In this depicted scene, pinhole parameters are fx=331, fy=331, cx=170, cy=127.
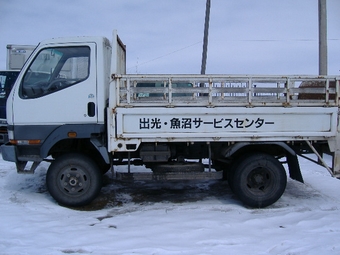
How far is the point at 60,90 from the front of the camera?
5.18m

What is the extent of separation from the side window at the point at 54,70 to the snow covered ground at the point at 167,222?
73.7 inches

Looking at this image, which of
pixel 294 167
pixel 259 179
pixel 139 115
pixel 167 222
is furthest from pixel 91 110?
pixel 294 167

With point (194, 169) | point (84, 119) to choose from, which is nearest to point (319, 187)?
point (194, 169)

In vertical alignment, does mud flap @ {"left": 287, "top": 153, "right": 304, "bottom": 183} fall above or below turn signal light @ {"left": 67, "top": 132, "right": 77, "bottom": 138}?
below

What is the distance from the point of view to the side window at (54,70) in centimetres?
524

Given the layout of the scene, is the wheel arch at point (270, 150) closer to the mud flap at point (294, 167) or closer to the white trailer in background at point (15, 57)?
the mud flap at point (294, 167)

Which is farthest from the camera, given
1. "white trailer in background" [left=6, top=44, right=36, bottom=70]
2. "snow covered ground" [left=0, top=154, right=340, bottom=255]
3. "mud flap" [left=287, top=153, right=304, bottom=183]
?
"white trailer in background" [left=6, top=44, right=36, bottom=70]

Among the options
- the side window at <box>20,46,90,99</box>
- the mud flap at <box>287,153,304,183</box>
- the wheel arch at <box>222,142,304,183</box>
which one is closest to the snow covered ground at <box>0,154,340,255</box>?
the mud flap at <box>287,153,304,183</box>

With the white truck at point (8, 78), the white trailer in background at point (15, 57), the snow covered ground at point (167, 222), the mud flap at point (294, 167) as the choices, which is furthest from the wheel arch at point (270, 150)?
the white trailer in background at point (15, 57)

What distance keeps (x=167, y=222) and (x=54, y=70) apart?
2946mm

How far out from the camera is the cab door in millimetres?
5191

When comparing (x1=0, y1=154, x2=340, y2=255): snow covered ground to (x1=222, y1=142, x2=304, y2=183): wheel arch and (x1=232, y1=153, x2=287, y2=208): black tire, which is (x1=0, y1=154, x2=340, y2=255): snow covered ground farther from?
(x1=222, y1=142, x2=304, y2=183): wheel arch

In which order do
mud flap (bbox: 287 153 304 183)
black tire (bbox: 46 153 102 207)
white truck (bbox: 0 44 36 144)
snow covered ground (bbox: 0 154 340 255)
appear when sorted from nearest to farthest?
snow covered ground (bbox: 0 154 340 255) < black tire (bbox: 46 153 102 207) < mud flap (bbox: 287 153 304 183) < white truck (bbox: 0 44 36 144)

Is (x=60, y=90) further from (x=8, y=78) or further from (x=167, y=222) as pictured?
(x=8, y=78)
